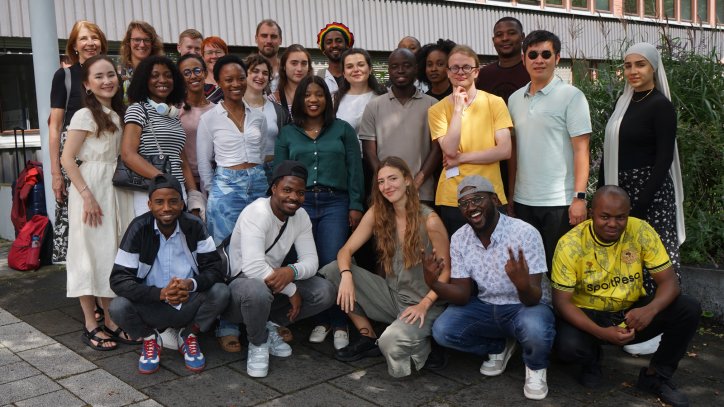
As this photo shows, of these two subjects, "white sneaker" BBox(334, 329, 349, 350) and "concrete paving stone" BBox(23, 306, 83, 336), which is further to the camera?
"concrete paving stone" BBox(23, 306, 83, 336)

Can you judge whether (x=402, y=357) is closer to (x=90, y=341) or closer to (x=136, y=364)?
(x=136, y=364)

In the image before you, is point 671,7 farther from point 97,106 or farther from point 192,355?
point 192,355

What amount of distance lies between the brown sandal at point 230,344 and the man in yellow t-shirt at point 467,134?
1692 mm

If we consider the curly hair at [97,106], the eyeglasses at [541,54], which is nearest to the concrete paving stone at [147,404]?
the curly hair at [97,106]

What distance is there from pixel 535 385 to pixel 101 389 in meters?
Answer: 2.55

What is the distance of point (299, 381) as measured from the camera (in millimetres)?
4254

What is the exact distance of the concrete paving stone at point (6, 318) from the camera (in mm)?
5504

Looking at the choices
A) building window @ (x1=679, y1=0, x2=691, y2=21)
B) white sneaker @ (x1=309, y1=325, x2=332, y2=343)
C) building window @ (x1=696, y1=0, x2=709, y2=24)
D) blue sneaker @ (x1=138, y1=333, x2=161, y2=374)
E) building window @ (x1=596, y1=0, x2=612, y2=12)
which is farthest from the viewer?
building window @ (x1=696, y1=0, x2=709, y2=24)

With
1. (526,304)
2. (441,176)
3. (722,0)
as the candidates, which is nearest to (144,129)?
(441,176)

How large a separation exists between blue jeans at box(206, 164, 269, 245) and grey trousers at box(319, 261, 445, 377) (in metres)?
0.77

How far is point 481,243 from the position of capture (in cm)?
426

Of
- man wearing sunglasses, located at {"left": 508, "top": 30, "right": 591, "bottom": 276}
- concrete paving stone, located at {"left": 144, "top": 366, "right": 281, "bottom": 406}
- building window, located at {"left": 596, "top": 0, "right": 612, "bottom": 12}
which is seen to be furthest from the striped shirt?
building window, located at {"left": 596, "top": 0, "right": 612, "bottom": 12}

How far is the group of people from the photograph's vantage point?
13.3ft

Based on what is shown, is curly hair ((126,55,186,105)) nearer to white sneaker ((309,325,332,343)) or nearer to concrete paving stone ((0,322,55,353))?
concrete paving stone ((0,322,55,353))
